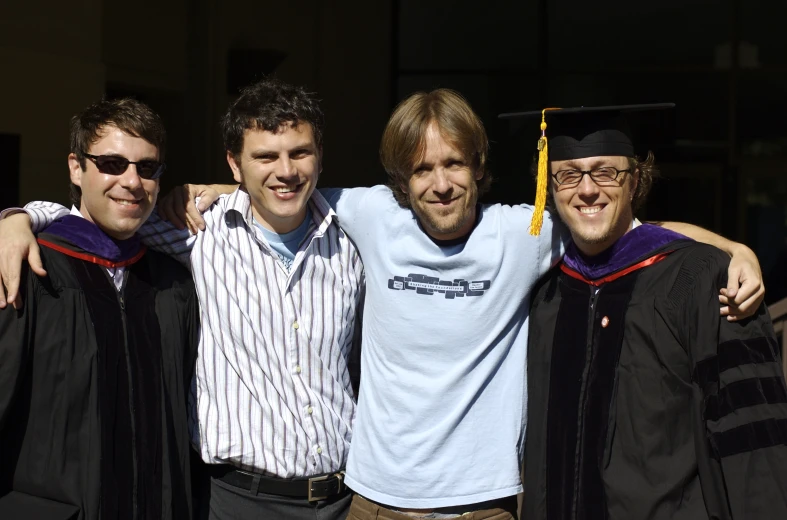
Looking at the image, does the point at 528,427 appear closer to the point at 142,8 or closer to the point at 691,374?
the point at 691,374

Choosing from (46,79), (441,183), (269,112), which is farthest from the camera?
(46,79)

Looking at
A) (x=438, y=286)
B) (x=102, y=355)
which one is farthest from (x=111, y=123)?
(x=438, y=286)

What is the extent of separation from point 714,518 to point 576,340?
2.02 ft

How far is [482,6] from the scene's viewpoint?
937cm

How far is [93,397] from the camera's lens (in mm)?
2654

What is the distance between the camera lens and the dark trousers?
2.94 m

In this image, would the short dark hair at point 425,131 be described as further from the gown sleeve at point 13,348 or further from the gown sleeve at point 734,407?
the gown sleeve at point 13,348

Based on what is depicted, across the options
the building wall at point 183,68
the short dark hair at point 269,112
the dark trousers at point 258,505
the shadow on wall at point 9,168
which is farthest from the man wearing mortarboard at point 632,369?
the building wall at point 183,68

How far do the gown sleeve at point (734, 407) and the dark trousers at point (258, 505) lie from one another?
115cm

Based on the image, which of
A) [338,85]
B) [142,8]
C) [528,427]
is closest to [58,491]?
[528,427]

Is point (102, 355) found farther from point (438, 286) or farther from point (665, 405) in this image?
point (665, 405)

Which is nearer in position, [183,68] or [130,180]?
[130,180]

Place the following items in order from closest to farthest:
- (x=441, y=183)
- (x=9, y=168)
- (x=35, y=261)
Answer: (x=35, y=261)
(x=441, y=183)
(x=9, y=168)

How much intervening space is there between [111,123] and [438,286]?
1.10 metres
